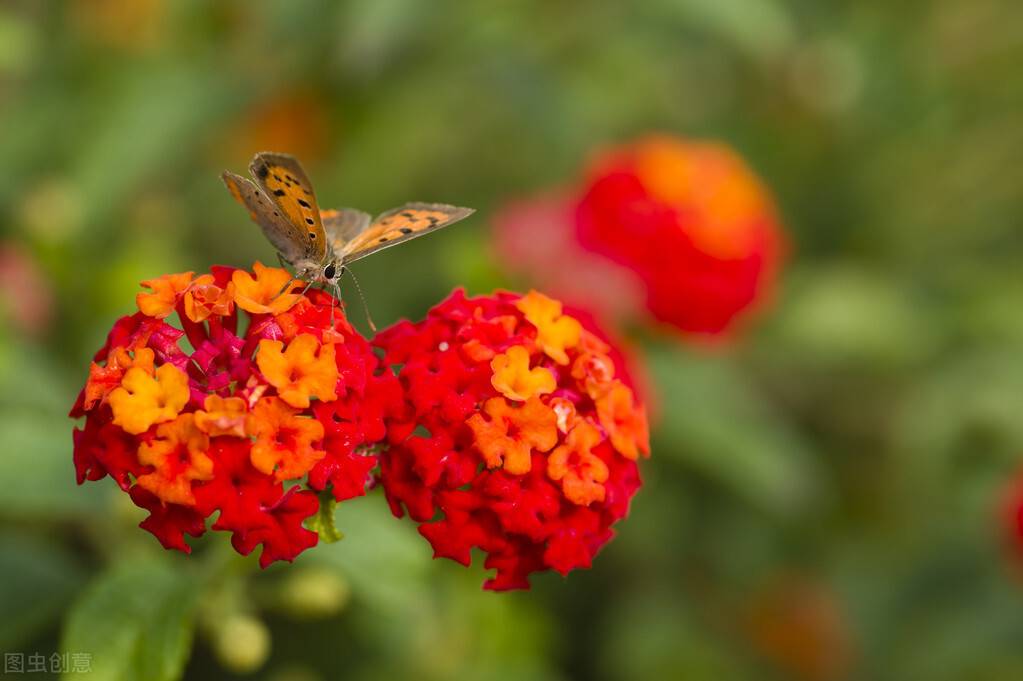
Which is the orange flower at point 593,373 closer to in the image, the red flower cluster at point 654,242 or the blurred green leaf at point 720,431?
the red flower cluster at point 654,242

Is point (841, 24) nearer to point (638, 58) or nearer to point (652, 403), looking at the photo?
point (638, 58)

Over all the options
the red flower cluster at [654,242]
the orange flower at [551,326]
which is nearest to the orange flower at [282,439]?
the orange flower at [551,326]

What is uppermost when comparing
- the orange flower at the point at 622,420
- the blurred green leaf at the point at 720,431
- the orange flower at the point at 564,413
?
the orange flower at the point at 564,413

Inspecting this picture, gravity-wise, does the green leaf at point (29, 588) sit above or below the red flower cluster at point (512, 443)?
below

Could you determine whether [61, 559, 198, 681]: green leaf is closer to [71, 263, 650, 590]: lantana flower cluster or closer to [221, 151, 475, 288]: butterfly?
[71, 263, 650, 590]: lantana flower cluster

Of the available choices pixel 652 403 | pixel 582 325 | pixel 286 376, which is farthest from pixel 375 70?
pixel 286 376

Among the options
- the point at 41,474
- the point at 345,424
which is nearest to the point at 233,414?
the point at 345,424

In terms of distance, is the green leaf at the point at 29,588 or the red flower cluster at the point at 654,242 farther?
the red flower cluster at the point at 654,242
